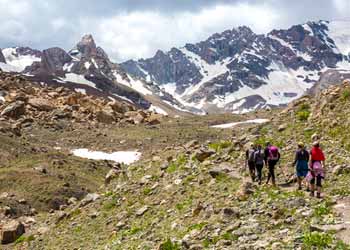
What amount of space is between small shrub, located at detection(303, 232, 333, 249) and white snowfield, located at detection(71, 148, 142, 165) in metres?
60.7

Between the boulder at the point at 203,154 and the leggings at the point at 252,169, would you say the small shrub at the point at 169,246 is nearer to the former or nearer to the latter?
the leggings at the point at 252,169

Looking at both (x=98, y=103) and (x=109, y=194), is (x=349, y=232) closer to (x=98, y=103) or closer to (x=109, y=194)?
(x=109, y=194)

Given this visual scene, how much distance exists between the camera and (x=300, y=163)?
23578 mm

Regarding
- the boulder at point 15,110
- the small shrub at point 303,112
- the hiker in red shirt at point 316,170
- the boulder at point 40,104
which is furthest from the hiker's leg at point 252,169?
the boulder at point 40,104

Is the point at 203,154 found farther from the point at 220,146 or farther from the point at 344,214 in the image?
the point at 344,214

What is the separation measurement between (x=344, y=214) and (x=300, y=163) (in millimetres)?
4877

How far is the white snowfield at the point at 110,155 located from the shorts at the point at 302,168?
5457cm

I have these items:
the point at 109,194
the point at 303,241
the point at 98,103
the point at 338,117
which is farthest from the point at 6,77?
the point at 303,241

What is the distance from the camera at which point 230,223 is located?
20438 mm

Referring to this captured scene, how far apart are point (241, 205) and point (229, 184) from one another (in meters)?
4.02

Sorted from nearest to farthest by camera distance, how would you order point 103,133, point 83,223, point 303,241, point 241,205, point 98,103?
1. point 303,241
2. point 241,205
3. point 83,223
4. point 103,133
5. point 98,103

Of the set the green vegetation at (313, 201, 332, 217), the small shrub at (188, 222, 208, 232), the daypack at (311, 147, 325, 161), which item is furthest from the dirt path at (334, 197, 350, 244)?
the small shrub at (188, 222, 208, 232)

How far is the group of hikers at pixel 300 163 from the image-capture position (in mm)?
22219

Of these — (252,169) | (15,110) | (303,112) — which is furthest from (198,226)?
(15,110)
